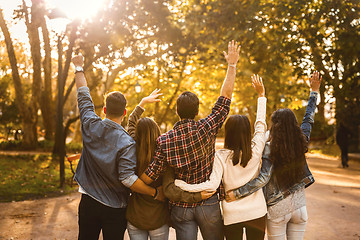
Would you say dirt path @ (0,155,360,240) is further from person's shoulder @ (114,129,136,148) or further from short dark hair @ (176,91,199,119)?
short dark hair @ (176,91,199,119)

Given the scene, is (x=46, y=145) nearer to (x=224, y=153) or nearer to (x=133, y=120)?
(x=133, y=120)

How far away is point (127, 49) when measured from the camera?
14445 mm

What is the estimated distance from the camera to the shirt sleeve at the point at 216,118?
3.12m

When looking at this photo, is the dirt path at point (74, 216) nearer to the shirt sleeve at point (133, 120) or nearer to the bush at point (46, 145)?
the shirt sleeve at point (133, 120)

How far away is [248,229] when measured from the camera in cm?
328

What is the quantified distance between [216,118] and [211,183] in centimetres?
54

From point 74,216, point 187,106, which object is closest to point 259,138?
point 187,106

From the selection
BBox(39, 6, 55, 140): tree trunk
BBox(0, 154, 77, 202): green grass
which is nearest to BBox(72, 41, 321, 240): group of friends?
BBox(0, 154, 77, 202): green grass

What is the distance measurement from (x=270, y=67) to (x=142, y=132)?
12367 mm

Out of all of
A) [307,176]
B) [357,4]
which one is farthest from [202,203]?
[357,4]

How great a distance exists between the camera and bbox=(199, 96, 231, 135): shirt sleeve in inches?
123

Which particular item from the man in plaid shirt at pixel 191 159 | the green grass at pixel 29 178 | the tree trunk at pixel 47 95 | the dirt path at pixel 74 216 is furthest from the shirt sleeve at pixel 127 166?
the tree trunk at pixel 47 95

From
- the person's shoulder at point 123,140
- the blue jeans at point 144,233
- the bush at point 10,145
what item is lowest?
the bush at point 10,145

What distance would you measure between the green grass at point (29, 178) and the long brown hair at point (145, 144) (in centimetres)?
710
